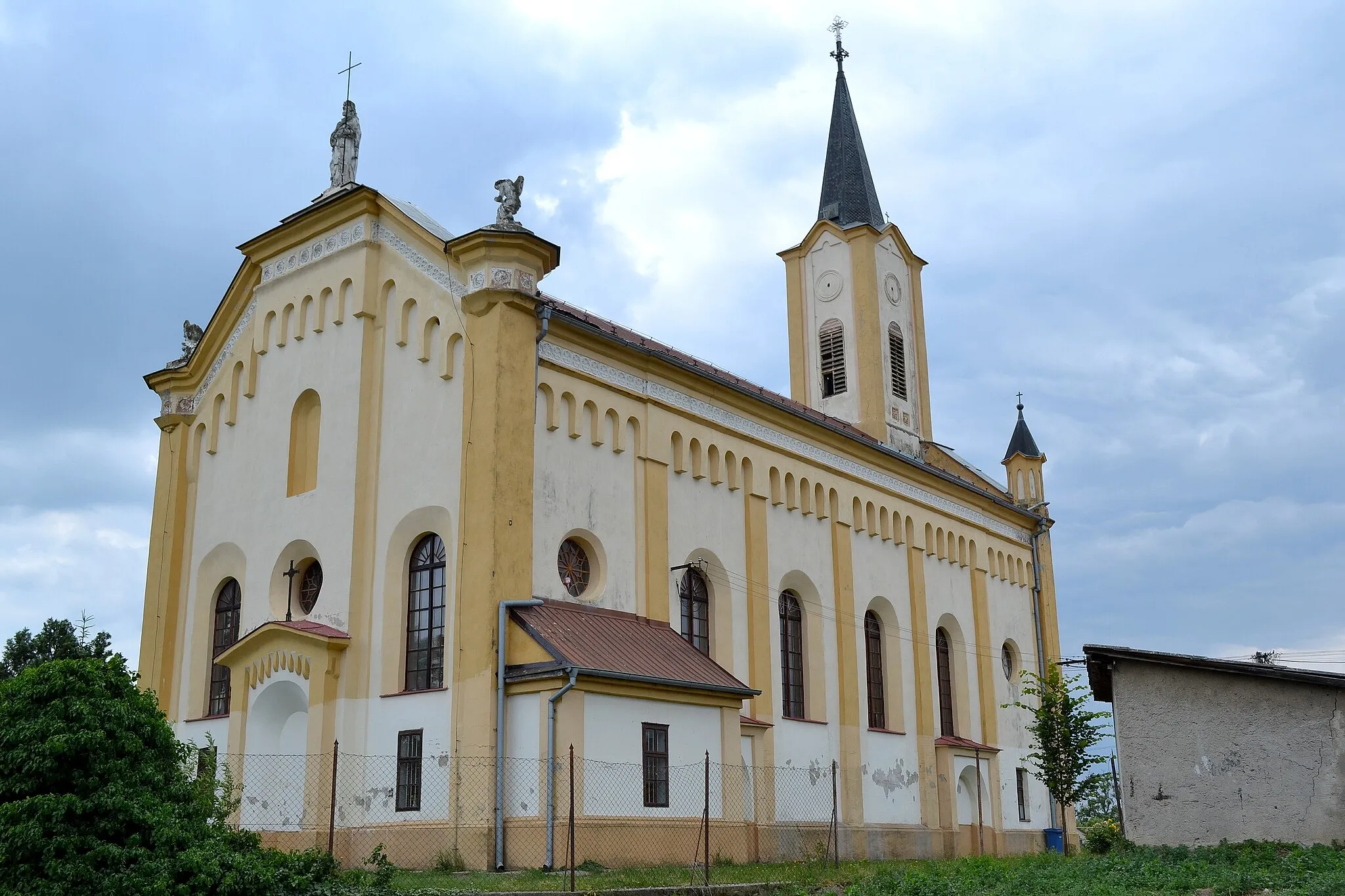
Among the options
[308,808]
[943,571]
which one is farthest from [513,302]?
[943,571]

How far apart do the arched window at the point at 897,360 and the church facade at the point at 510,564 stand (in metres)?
5.77

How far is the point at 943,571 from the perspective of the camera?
36.5m

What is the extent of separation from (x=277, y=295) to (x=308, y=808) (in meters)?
10.6

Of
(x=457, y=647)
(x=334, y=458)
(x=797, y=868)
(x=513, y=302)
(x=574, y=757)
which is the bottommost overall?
(x=797, y=868)

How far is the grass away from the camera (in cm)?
1495

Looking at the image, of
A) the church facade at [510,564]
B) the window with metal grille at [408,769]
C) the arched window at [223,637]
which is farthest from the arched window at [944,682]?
the arched window at [223,637]

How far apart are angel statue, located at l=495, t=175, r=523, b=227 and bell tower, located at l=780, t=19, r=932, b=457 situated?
17.7 m

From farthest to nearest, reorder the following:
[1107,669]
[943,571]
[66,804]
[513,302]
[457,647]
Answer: [943,571]
[513,302]
[457,647]
[1107,669]
[66,804]

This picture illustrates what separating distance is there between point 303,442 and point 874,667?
15.4 meters

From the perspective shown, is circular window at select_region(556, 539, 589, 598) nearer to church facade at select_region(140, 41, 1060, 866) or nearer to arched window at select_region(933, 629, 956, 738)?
church facade at select_region(140, 41, 1060, 866)

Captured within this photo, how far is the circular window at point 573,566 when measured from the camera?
24031mm

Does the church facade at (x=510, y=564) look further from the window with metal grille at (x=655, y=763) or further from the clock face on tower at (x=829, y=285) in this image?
the clock face on tower at (x=829, y=285)

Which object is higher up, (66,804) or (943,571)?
(943,571)

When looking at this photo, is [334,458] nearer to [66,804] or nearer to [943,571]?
→ [66,804]
